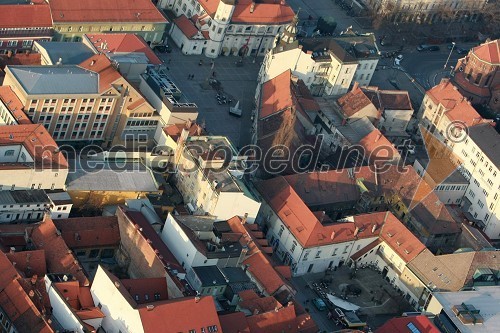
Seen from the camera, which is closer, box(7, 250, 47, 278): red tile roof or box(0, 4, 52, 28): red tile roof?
box(7, 250, 47, 278): red tile roof

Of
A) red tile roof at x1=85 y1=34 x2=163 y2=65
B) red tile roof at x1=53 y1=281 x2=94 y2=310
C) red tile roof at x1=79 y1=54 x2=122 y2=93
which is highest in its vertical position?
red tile roof at x1=85 y1=34 x2=163 y2=65

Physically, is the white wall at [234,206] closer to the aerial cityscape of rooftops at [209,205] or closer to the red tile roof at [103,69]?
the aerial cityscape of rooftops at [209,205]

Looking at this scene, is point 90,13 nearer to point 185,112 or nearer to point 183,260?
point 185,112

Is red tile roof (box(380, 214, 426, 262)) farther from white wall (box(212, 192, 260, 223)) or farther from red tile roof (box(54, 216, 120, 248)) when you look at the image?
red tile roof (box(54, 216, 120, 248))

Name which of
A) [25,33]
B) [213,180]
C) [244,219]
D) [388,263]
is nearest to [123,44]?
[25,33]

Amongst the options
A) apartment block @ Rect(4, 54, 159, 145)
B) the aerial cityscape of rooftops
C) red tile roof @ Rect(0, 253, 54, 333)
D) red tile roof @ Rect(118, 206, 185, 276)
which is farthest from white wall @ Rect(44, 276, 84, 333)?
apartment block @ Rect(4, 54, 159, 145)

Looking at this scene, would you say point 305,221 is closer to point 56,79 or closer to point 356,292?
point 356,292

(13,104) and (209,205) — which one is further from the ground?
(13,104)
